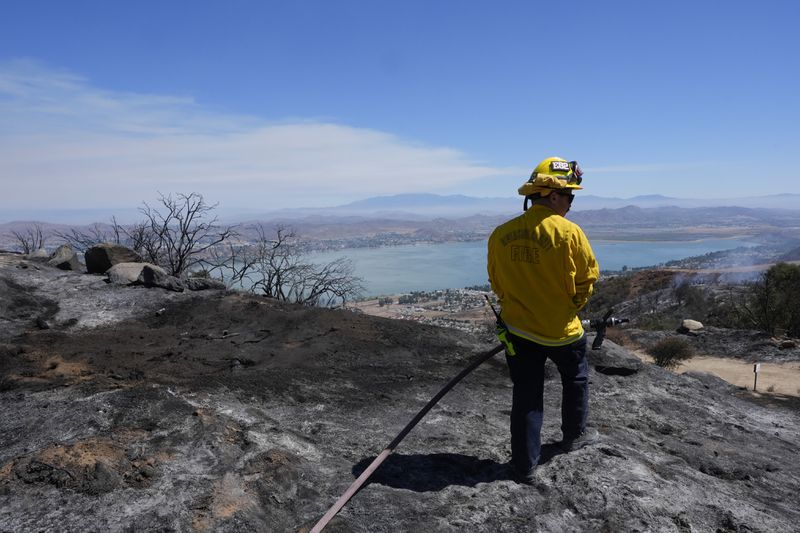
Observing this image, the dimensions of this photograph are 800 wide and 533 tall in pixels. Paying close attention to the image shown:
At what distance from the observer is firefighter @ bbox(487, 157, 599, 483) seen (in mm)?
3232

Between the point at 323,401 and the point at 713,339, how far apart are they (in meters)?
16.4

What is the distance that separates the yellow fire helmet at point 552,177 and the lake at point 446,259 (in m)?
47.8

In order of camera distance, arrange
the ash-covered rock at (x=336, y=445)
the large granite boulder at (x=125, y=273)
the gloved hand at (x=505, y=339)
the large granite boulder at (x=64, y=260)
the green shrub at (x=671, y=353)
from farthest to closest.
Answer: the green shrub at (x=671, y=353) < the large granite boulder at (x=64, y=260) < the large granite boulder at (x=125, y=273) < the gloved hand at (x=505, y=339) < the ash-covered rock at (x=336, y=445)

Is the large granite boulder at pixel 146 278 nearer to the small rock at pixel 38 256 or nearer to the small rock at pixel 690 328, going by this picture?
the small rock at pixel 38 256

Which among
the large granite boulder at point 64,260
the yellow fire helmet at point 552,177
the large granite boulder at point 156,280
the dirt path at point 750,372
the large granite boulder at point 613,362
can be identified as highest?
the yellow fire helmet at point 552,177

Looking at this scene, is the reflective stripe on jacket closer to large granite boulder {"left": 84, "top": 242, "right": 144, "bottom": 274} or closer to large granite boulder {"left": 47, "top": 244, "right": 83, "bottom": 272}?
large granite boulder {"left": 84, "top": 242, "right": 144, "bottom": 274}

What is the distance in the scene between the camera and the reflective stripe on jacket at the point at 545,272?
3.21 metres

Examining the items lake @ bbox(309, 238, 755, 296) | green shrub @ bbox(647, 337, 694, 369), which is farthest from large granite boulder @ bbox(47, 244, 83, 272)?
lake @ bbox(309, 238, 755, 296)

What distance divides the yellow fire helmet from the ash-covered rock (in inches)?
76.6

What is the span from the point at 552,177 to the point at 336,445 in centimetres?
254

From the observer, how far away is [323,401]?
482 cm

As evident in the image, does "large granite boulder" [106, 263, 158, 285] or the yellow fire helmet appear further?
"large granite boulder" [106, 263, 158, 285]

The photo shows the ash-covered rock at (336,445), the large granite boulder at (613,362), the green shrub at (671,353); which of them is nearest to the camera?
the ash-covered rock at (336,445)

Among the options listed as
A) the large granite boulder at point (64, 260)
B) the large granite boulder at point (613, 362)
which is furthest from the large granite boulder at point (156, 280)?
the large granite boulder at point (613, 362)
